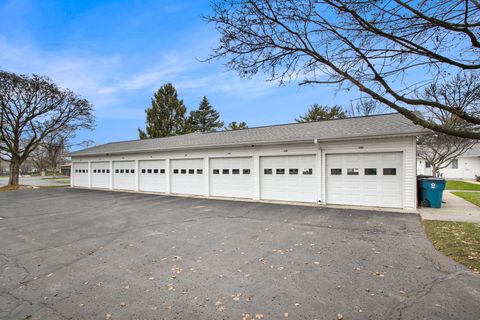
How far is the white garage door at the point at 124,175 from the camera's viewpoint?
17.2 m

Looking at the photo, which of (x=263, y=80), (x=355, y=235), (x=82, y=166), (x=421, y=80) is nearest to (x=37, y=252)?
(x=263, y=80)

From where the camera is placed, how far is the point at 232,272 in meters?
4.03

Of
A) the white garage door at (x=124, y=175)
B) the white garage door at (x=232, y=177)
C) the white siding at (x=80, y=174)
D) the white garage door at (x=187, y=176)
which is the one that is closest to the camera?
the white garage door at (x=232, y=177)

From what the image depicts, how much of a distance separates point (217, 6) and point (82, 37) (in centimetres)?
994

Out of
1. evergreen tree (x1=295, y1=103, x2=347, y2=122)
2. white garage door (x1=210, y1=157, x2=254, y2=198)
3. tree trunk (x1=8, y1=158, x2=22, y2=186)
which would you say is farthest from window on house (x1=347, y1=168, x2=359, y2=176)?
tree trunk (x1=8, y1=158, x2=22, y2=186)

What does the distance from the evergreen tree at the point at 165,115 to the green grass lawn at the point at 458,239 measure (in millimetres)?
33156

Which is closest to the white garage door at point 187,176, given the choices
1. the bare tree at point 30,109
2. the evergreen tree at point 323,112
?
the bare tree at point 30,109

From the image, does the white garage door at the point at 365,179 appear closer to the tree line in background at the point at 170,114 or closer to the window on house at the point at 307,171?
the window on house at the point at 307,171

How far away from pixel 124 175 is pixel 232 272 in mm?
15746

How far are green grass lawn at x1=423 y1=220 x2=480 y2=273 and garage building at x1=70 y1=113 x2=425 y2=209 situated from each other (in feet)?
7.65

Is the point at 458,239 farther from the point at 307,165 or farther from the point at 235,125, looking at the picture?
the point at 235,125

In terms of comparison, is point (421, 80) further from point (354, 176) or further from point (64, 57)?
point (64, 57)

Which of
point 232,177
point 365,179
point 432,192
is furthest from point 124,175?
point 432,192

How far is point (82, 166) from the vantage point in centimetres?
2125
